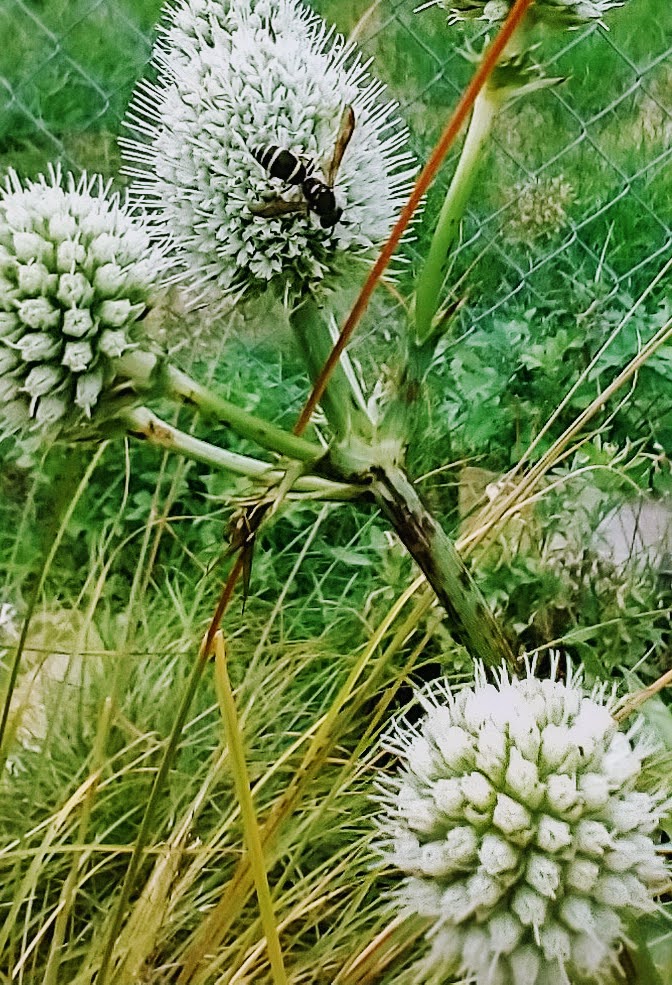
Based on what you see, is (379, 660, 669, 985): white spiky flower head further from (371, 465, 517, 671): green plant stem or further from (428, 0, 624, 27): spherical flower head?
(428, 0, 624, 27): spherical flower head

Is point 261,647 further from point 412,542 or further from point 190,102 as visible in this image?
point 190,102

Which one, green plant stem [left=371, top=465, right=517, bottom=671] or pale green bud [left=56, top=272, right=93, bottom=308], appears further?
green plant stem [left=371, top=465, right=517, bottom=671]

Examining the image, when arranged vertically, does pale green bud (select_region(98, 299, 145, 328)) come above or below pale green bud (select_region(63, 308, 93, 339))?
above

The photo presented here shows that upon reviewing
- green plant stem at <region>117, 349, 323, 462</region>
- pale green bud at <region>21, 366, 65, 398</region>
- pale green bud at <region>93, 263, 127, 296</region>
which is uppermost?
pale green bud at <region>93, 263, 127, 296</region>

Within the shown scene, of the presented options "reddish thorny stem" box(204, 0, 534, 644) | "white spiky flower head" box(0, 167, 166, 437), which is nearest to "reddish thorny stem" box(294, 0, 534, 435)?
"reddish thorny stem" box(204, 0, 534, 644)

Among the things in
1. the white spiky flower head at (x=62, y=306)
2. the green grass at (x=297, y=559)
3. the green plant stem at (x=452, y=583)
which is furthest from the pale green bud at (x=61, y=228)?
the green plant stem at (x=452, y=583)

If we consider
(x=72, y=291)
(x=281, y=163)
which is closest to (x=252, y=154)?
(x=281, y=163)
